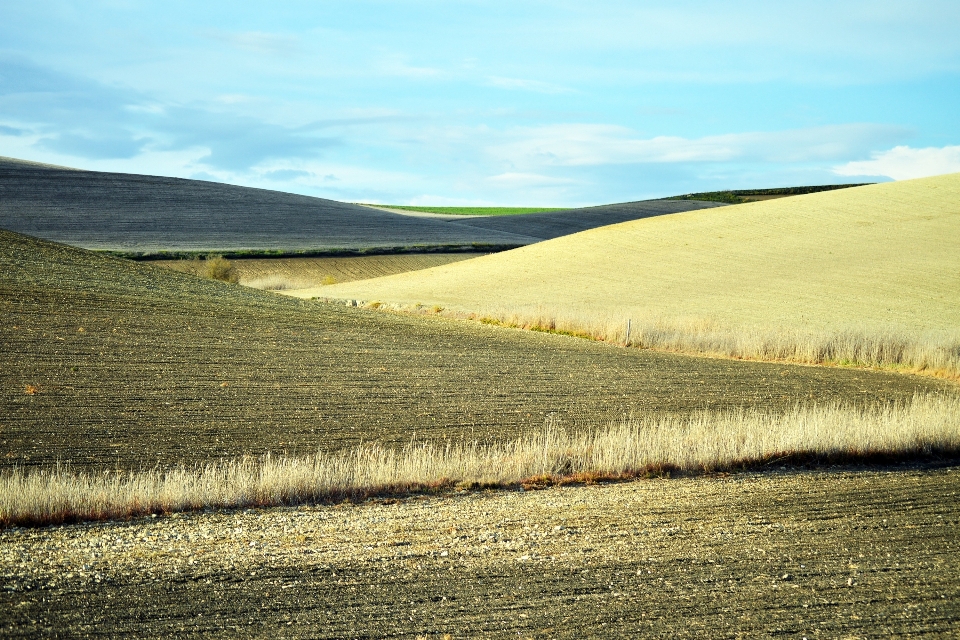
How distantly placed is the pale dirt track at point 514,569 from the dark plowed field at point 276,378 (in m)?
4.02

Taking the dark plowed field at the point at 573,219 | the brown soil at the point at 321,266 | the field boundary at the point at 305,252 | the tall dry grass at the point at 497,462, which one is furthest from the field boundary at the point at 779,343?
the dark plowed field at the point at 573,219

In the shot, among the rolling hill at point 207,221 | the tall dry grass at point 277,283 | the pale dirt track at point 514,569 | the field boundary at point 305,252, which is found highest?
the rolling hill at point 207,221

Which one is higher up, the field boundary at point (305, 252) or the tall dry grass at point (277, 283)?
the field boundary at point (305, 252)

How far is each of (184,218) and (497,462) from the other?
66944 millimetres

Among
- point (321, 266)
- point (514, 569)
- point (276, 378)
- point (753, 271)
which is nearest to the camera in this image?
point (514, 569)

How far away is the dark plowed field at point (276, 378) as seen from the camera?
583 inches

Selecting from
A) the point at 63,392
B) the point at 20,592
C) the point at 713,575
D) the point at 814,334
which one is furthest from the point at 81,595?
the point at 814,334

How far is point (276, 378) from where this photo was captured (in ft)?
64.2

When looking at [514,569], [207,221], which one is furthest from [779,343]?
[207,221]

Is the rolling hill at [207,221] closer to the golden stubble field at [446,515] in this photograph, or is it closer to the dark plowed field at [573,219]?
the dark plowed field at [573,219]

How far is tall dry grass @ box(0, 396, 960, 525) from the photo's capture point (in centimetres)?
1086

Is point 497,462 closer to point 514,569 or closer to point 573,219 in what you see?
point 514,569

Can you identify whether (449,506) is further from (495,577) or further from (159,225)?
(159,225)

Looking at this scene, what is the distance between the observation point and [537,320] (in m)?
33.5
